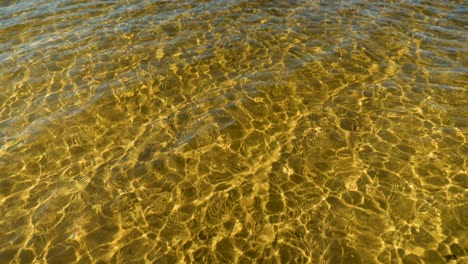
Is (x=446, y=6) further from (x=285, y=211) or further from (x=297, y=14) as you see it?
(x=285, y=211)

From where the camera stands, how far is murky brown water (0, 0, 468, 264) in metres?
7.08

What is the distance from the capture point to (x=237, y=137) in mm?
9289

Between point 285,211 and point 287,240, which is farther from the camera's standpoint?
point 285,211

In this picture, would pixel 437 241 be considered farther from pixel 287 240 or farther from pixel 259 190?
pixel 259 190

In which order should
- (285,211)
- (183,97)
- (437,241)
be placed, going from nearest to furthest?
1. (437,241)
2. (285,211)
3. (183,97)

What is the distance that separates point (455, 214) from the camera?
728 centimetres

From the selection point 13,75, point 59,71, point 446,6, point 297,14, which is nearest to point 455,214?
point 297,14

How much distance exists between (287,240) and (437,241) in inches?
111

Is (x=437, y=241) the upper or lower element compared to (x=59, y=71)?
lower

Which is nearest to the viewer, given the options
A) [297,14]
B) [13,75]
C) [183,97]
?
[183,97]

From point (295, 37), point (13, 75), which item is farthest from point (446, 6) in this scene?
point (13, 75)

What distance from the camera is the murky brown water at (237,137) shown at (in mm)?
7082


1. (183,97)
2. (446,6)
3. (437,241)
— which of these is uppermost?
(446,6)

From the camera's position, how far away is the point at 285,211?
752 cm
